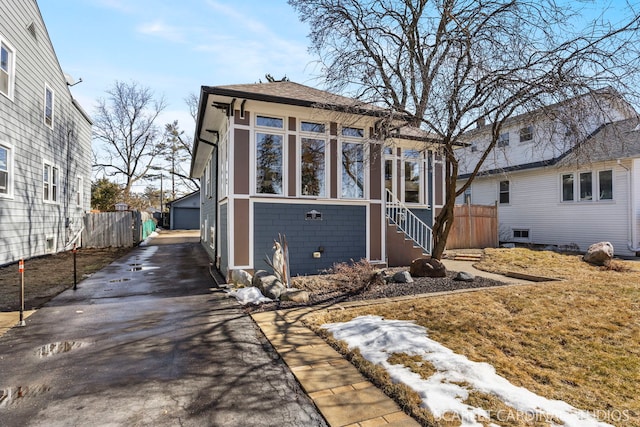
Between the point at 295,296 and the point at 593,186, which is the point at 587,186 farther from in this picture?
the point at 295,296

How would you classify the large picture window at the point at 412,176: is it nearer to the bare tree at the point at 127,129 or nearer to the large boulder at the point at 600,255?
the large boulder at the point at 600,255

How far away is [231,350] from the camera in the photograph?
3.88 metres

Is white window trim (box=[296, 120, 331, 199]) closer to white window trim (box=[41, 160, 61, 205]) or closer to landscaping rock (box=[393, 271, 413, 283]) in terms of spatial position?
landscaping rock (box=[393, 271, 413, 283])

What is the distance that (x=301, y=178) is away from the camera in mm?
8273

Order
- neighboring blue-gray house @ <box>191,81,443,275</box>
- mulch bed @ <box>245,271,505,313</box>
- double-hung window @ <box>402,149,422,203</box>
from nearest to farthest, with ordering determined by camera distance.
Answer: mulch bed @ <box>245,271,505,313</box>, neighboring blue-gray house @ <box>191,81,443,275</box>, double-hung window @ <box>402,149,422,203</box>

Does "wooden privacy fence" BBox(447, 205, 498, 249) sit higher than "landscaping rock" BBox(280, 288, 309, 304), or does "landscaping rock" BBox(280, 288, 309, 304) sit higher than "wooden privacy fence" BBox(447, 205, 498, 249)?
"wooden privacy fence" BBox(447, 205, 498, 249)

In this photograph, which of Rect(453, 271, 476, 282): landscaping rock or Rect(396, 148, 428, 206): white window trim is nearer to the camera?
Rect(453, 271, 476, 282): landscaping rock

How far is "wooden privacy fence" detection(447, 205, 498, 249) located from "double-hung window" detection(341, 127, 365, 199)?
23.0 ft

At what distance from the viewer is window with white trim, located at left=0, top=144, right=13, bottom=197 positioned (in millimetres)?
8998

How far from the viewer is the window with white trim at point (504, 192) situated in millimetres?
17094

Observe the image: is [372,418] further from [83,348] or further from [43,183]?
[43,183]

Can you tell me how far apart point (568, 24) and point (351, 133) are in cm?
492

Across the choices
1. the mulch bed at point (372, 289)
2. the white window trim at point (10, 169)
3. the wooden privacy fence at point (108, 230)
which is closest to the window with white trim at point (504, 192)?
the mulch bed at point (372, 289)

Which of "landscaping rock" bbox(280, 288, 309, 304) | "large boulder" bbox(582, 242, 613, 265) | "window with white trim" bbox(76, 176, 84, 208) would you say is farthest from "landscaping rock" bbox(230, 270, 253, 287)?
"window with white trim" bbox(76, 176, 84, 208)
